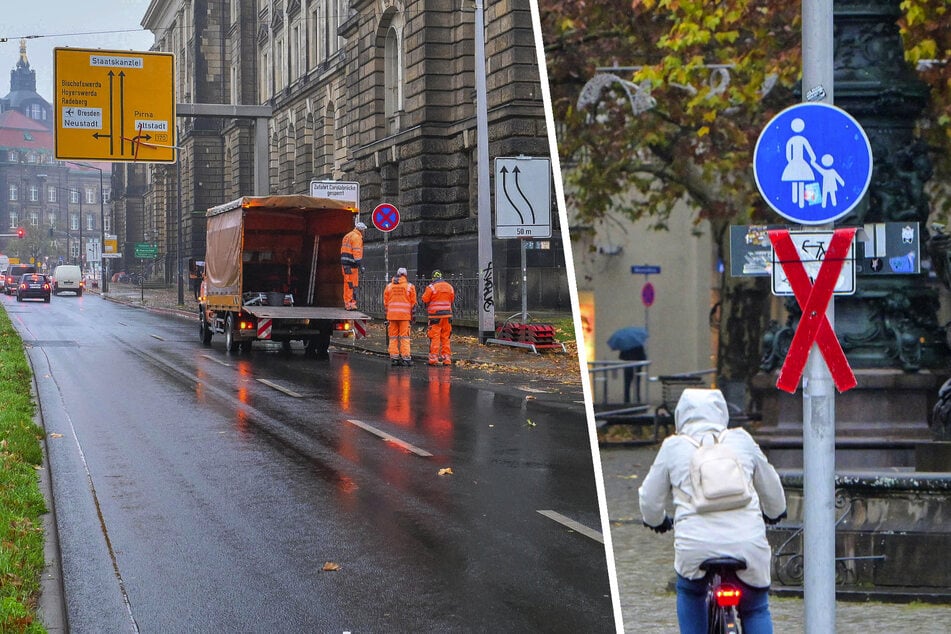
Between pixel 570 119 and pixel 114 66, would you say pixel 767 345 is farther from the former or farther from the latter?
pixel 114 66

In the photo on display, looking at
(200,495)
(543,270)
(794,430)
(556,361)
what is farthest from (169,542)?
(543,270)

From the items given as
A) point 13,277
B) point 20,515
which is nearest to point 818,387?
point 20,515

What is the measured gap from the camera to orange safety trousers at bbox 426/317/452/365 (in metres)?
22.7

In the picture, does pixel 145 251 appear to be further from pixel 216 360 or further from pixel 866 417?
pixel 866 417

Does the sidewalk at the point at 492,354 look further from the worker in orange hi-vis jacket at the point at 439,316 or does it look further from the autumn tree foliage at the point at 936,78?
the autumn tree foliage at the point at 936,78

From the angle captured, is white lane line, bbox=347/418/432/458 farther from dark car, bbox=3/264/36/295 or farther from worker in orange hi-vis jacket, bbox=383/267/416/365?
dark car, bbox=3/264/36/295

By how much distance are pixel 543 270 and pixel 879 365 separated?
80.4 ft

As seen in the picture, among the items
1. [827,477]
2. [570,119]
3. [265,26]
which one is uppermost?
[265,26]

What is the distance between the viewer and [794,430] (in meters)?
5.54

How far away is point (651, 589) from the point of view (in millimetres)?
5797

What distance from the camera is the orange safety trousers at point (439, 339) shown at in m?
22.7

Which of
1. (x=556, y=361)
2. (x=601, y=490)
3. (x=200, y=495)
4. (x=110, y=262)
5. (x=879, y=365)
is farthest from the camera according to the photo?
(x=110, y=262)

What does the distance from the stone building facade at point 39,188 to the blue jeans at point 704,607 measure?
96.4ft

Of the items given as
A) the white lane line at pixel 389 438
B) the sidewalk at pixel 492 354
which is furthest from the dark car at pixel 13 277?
the white lane line at pixel 389 438
